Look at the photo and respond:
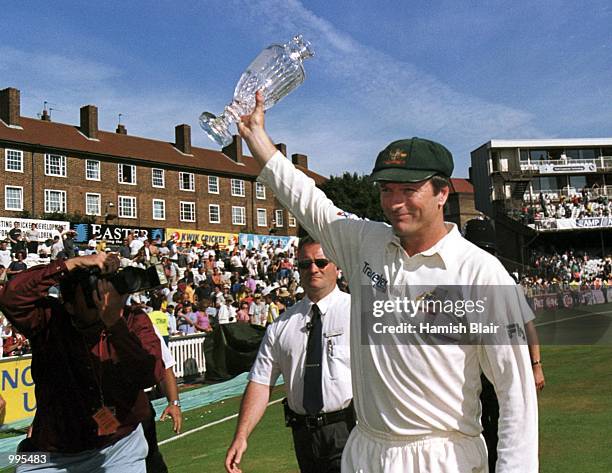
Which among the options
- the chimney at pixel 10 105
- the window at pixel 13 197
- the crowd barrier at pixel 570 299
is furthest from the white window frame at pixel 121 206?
the crowd barrier at pixel 570 299

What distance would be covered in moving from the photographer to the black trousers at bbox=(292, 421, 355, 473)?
1.09m

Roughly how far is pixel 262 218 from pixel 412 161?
63.5 m

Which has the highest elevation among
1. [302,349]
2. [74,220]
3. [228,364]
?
[74,220]

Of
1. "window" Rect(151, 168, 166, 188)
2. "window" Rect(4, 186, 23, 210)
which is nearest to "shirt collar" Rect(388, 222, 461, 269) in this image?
"window" Rect(4, 186, 23, 210)

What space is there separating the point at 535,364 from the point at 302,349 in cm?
185

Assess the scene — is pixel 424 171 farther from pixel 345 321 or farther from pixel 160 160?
pixel 160 160

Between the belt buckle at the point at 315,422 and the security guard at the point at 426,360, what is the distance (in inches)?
58.9

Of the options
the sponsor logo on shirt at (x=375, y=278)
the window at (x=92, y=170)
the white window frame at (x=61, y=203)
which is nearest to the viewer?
the sponsor logo on shirt at (x=375, y=278)

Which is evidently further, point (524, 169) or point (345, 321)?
point (524, 169)

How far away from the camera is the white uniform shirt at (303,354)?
166 inches

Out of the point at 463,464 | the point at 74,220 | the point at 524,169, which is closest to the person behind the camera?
the point at 463,464

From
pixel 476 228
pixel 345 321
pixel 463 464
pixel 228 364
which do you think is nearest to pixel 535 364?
pixel 476 228

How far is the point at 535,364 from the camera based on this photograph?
4891mm

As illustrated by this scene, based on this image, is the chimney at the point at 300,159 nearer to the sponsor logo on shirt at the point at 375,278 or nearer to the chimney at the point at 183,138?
the chimney at the point at 183,138
